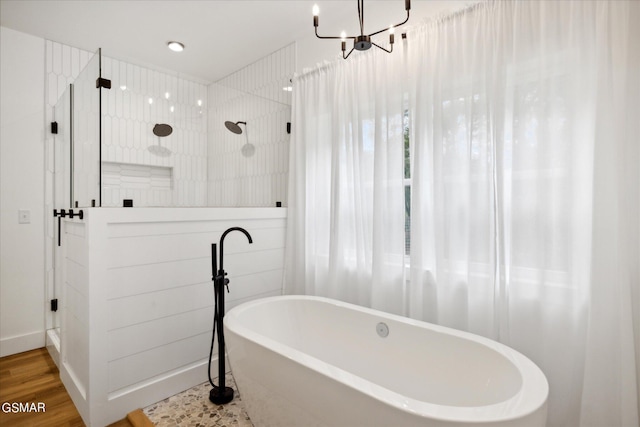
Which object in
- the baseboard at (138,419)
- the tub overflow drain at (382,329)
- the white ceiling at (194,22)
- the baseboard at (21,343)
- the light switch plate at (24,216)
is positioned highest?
the white ceiling at (194,22)

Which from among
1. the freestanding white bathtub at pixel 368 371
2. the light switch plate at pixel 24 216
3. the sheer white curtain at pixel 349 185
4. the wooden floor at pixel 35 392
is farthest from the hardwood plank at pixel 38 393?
the sheer white curtain at pixel 349 185

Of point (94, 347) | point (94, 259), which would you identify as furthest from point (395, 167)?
point (94, 347)

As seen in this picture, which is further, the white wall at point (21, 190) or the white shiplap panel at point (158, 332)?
the white wall at point (21, 190)

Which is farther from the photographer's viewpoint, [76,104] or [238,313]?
[76,104]

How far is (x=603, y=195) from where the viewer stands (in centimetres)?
147

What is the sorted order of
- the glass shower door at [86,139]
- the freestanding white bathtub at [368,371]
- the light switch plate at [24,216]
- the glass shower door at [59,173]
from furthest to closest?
the light switch plate at [24,216], the glass shower door at [59,173], the glass shower door at [86,139], the freestanding white bathtub at [368,371]

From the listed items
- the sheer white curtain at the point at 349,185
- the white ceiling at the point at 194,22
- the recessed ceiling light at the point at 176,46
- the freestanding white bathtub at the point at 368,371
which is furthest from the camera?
the recessed ceiling light at the point at 176,46

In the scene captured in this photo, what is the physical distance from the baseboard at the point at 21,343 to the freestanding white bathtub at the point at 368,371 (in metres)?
2.26

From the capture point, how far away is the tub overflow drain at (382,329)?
74.5 inches

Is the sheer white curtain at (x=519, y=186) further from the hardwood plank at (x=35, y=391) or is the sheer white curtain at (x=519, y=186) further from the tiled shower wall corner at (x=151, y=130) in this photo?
the hardwood plank at (x=35, y=391)

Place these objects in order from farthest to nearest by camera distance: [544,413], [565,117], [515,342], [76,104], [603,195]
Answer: [76,104] < [515,342] < [565,117] < [603,195] < [544,413]

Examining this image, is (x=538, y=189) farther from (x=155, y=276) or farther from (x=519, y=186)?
(x=155, y=276)

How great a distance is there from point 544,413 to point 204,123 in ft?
8.29

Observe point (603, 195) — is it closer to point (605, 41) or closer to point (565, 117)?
point (565, 117)
